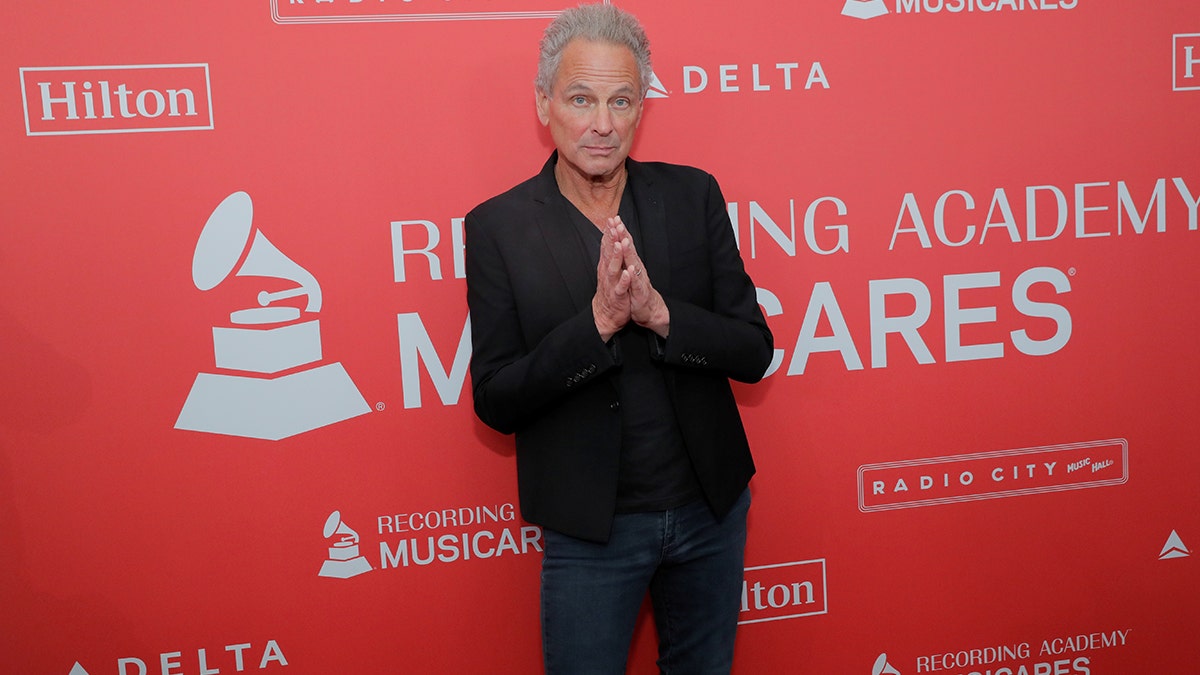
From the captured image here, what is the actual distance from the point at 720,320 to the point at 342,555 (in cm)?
98

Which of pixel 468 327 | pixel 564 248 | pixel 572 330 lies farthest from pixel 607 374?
pixel 468 327

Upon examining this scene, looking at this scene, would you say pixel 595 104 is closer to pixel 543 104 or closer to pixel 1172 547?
pixel 543 104

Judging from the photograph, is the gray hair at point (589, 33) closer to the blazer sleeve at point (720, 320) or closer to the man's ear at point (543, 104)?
the man's ear at point (543, 104)

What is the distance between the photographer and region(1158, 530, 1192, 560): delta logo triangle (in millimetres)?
2434

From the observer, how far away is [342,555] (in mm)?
2117

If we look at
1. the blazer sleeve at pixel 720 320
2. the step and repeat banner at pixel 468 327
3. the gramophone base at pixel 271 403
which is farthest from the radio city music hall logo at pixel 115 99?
the blazer sleeve at pixel 720 320

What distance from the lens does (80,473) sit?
6.56 feet

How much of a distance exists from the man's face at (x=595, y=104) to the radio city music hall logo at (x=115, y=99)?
2.46 feet

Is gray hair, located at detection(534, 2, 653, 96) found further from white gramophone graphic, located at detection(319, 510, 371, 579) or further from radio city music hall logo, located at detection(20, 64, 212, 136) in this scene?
white gramophone graphic, located at detection(319, 510, 371, 579)

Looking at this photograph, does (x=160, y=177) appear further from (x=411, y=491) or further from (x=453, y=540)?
(x=453, y=540)

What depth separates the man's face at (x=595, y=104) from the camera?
1708mm

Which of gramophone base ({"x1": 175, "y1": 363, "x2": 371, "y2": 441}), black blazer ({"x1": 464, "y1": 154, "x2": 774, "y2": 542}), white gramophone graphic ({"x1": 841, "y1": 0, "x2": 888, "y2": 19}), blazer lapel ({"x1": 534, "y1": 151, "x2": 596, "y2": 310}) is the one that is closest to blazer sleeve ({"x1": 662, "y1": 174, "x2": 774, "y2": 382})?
black blazer ({"x1": 464, "y1": 154, "x2": 774, "y2": 542})

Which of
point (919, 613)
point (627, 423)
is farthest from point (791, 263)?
point (919, 613)

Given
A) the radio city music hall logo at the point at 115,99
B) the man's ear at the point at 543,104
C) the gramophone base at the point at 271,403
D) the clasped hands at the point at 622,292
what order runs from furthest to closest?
the gramophone base at the point at 271,403, the radio city music hall logo at the point at 115,99, the man's ear at the point at 543,104, the clasped hands at the point at 622,292
